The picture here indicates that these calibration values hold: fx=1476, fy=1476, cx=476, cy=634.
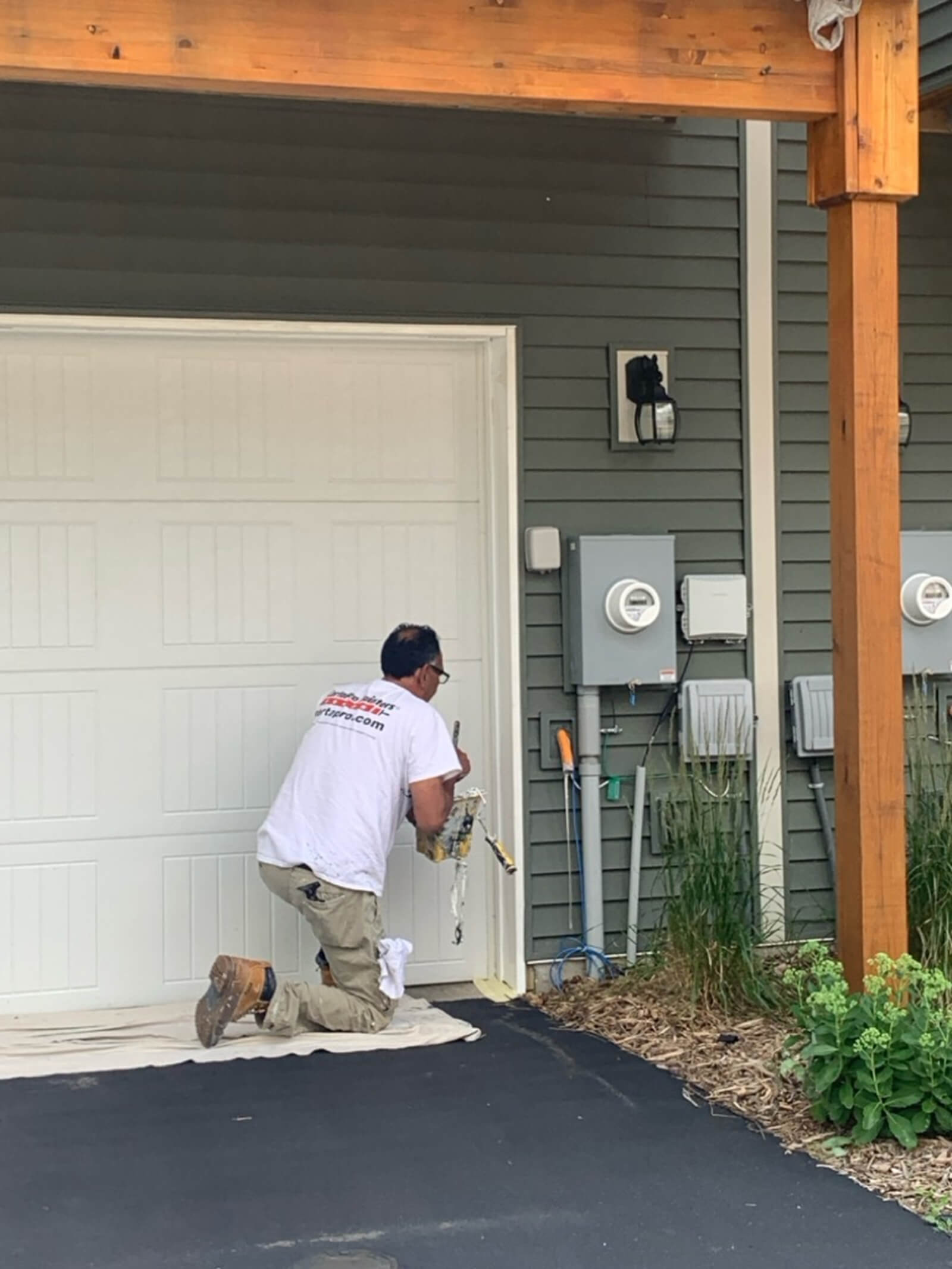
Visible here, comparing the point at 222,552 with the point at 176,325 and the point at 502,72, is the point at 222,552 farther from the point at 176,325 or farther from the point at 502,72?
the point at 502,72

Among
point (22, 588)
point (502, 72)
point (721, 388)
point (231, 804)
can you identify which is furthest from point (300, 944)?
point (502, 72)

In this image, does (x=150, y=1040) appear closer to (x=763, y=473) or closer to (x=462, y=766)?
(x=462, y=766)

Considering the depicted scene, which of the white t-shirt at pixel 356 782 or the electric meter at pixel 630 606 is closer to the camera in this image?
the white t-shirt at pixel 356 782

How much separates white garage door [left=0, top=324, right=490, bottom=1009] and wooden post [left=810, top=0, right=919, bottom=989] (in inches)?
71.6

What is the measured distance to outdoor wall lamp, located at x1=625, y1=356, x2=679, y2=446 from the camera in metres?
5.49

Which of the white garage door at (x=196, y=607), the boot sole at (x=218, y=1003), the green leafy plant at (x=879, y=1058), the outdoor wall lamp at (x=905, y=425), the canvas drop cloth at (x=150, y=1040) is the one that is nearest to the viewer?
the green leafy plant at (x=879, y=1058)

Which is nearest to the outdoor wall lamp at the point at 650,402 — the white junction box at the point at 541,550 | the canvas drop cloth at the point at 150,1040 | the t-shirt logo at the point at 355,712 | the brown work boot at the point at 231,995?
the white junction box at the point at 541,550

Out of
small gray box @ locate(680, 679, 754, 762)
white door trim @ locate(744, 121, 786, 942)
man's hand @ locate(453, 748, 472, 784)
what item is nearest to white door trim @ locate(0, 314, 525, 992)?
man's hand @ locate(453, 748, 472, 784)

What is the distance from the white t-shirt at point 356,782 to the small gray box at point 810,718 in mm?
1519

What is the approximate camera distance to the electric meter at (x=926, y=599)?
5684 mm

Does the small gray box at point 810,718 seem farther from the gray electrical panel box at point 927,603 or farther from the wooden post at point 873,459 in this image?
the wooden post at point 873,459

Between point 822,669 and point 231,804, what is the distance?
2356mm

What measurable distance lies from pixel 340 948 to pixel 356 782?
1.80ft

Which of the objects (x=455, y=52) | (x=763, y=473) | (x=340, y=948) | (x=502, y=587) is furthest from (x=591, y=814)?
(x=455, y=52)
